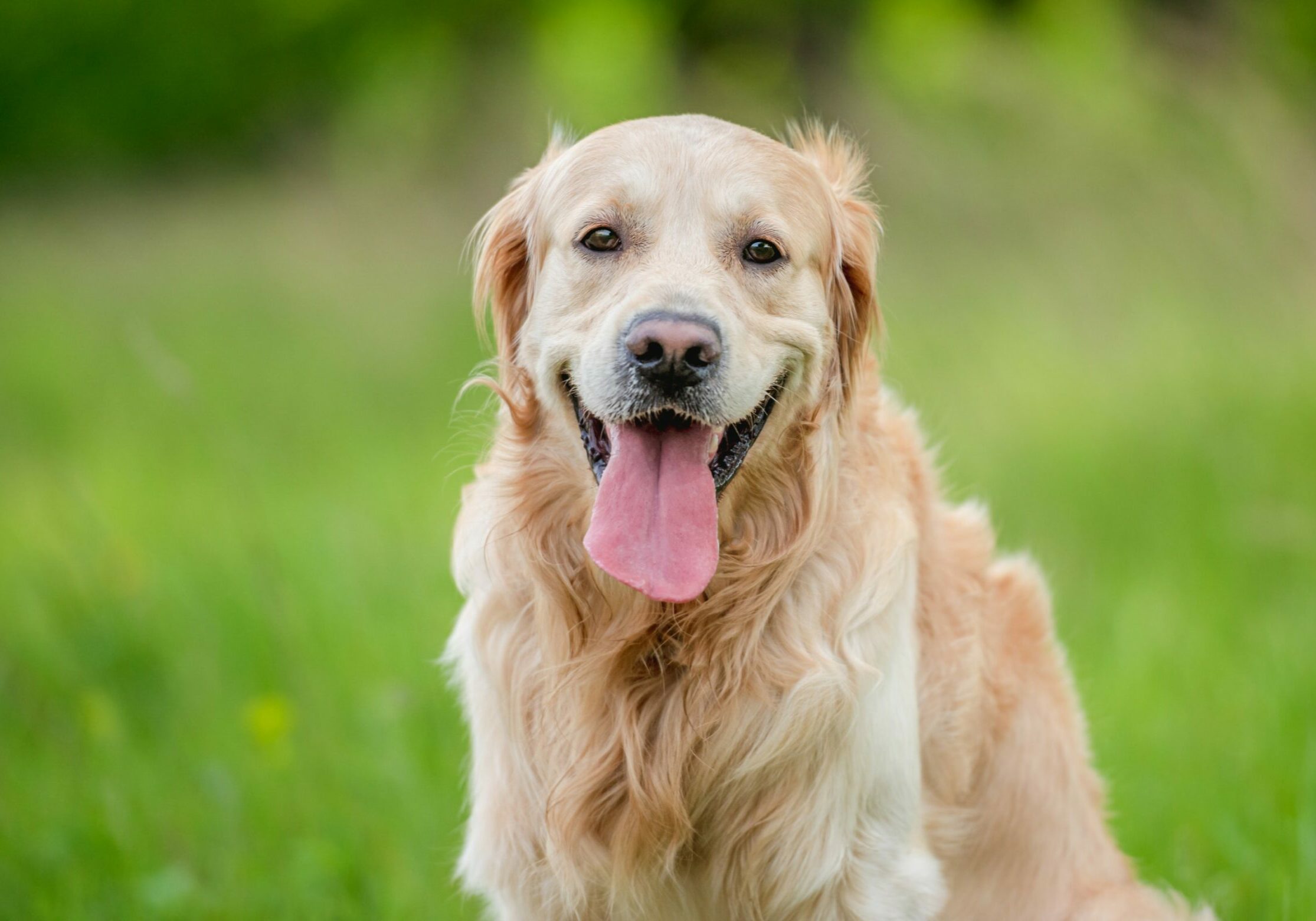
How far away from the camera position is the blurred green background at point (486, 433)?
155 inches

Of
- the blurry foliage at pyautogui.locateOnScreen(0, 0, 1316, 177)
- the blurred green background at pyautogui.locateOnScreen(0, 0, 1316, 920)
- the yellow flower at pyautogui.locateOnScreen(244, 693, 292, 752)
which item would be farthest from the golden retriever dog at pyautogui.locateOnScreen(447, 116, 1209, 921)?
the blurry foliage at pyautogui.locateOnScreen(0, 0, 1316, 177)

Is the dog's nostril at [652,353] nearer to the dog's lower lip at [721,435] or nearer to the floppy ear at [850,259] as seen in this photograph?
the dog's lower lip at [721,435]

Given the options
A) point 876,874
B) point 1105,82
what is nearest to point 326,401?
point 1105,82

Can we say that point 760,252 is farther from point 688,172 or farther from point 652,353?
point 652,353

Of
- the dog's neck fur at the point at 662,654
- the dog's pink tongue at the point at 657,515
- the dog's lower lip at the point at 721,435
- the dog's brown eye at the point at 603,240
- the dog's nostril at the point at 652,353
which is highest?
the dog's brown eye at the point at 603,240

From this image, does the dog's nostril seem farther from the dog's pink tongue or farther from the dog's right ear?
the dog's right ear

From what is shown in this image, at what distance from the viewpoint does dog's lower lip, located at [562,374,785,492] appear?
2734 mm

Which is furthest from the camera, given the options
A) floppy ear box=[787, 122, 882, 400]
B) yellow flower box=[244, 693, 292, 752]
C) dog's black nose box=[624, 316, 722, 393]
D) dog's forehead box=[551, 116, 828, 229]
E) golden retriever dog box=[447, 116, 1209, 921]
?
yellow flower box=[244, 693, 292, 752]

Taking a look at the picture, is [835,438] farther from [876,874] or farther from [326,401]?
[326,401]

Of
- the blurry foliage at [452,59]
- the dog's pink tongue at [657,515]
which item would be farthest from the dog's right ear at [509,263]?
the blurry foliage at [452,59]

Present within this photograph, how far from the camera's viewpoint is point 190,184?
15766 mm

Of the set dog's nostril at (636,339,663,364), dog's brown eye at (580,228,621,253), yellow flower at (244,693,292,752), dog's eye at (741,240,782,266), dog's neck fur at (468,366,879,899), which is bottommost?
yellow flower at (244,693,292,752)

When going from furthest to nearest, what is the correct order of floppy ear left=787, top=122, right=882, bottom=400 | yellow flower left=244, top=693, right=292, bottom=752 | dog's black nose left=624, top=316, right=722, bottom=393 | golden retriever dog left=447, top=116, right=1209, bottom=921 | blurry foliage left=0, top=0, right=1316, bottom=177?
blurry foliage left=0, top=0, right=1316, bottom=177 < yellow flower left=244, top=693, right=292, bottom=752 < floppy ear left=787, top=122, right=882, bottom=400 < golden retriever dog left=447, top=116, right=1209, bottom=921 < dog's black nose left=624, top=316, right=722, bottom=393

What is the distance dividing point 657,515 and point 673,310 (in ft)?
1.34
